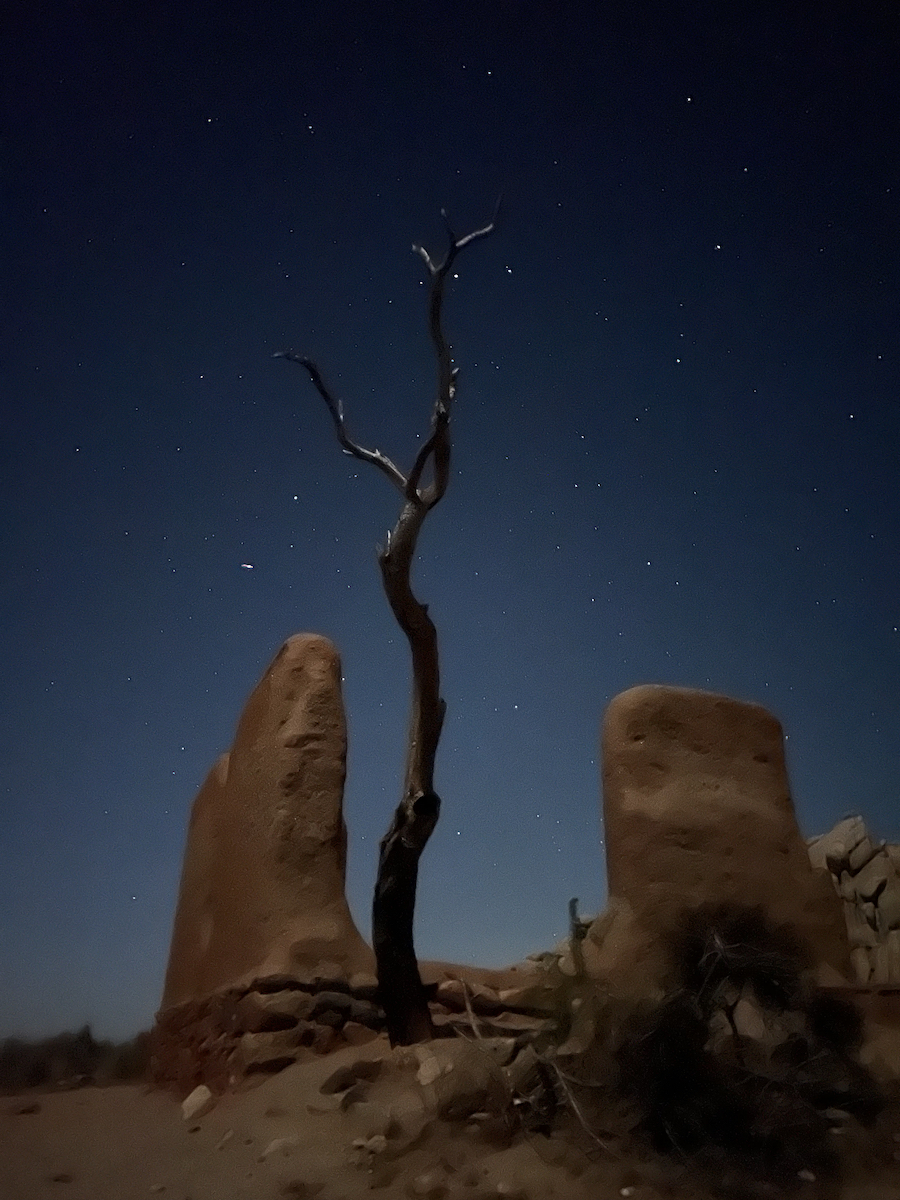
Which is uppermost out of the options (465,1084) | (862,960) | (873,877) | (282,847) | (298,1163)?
(873,877)

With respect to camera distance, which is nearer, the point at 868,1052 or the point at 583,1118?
the point at 583,1118

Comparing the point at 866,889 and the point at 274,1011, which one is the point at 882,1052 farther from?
the point at 866,889

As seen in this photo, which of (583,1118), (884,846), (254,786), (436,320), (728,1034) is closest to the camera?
(583,1118)

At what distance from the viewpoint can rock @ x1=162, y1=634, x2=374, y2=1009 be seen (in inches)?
267

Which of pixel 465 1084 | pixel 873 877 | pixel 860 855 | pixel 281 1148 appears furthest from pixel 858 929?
pixel 281 1148

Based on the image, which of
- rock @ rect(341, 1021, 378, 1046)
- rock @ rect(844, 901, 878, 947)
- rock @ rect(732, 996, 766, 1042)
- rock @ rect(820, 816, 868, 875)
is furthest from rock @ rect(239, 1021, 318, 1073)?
rock @ rect(820, 816, 868, 875)

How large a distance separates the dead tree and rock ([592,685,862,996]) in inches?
60.4

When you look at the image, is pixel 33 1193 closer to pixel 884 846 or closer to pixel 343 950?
pixel 343 950

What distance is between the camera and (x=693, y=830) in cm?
791

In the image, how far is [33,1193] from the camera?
4152 mm

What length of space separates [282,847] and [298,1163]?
2.50 meters

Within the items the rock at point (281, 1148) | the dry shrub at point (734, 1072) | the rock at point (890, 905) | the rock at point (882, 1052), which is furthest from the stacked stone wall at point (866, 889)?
the rock at point (281, 1148)

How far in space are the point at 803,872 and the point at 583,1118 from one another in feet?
12.7

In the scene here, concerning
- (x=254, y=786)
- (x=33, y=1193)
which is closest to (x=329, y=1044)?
(x=254, y=786)
